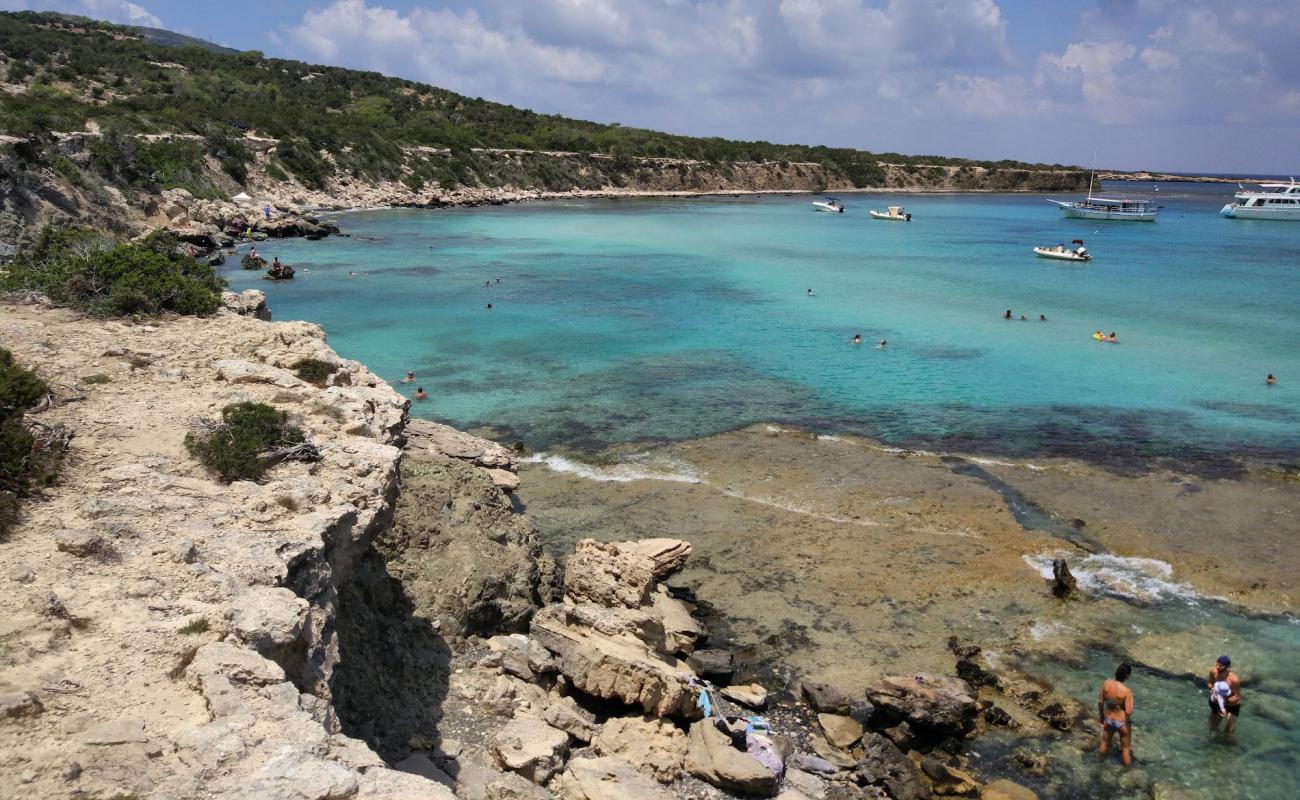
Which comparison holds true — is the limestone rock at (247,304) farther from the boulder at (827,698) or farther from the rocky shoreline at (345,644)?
the boulder at (827,698)

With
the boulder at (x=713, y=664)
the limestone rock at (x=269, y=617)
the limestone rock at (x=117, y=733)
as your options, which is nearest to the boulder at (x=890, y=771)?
the boulder at (x=713, y=664)

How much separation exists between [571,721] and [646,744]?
3.09 feet

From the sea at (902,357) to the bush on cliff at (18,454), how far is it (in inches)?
444

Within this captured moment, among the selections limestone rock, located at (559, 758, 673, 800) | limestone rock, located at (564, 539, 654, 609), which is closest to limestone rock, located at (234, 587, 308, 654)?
limestone rock, located at (559, 758, 673, 800)

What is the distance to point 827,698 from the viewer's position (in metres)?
11.5

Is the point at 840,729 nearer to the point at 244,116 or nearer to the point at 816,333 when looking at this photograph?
the point at 816,333

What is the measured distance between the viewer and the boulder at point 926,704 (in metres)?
10.8

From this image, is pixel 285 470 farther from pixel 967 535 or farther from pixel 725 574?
pixel 967 535

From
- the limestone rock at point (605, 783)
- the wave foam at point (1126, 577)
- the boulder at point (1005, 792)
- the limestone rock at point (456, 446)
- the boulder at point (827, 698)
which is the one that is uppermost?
the limestone rock at point (456, 446)

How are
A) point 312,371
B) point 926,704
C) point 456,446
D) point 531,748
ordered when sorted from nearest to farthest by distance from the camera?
point 531,748
point 926,704
point 312,371
point 456,446

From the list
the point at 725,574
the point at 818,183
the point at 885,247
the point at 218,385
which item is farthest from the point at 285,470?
the point at 818,183

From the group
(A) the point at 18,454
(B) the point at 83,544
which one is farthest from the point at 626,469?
(B) the point at 83,544

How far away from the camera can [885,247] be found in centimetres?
6919

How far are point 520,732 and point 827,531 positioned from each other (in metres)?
9.04
